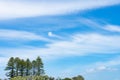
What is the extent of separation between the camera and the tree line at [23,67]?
185 m

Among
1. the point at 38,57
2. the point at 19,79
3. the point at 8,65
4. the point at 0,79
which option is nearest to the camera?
the point at 19,79

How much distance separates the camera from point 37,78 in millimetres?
156750

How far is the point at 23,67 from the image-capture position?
188875 mm

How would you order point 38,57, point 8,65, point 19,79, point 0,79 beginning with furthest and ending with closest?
1. point 38,57
2. point 8,65
3. point 0,79
4. point 19,79

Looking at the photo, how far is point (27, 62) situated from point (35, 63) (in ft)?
12.6

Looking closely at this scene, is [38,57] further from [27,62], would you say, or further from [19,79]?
[19,79]

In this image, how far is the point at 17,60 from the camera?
7279 inches

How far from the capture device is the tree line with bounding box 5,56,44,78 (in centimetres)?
18454

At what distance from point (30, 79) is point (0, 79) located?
804 inches

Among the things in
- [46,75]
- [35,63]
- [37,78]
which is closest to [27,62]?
[35,63]

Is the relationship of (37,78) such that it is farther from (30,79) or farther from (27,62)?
(27,62)

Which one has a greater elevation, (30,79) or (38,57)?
(38,57)

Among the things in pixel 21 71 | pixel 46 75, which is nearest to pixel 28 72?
pixel 21 71

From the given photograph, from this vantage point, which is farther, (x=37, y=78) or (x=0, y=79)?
(x=0, y=79)
